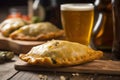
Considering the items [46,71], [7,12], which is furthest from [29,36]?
[7,12]

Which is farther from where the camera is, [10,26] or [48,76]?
[10,26]

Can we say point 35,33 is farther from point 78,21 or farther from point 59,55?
point 59,55

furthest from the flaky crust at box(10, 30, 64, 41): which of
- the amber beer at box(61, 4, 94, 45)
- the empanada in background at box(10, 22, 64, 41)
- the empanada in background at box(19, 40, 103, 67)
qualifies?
the empanada in background at box(19, 40, 103, 67)

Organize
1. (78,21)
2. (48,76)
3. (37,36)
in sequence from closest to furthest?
(48,76) < (78,21) < (37,36)

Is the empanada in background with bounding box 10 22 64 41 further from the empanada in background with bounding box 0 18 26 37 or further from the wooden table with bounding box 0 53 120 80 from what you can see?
the wooden table with bounding box 0 53 120 80

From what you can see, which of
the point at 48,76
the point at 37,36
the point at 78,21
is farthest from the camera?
the point at 37,36

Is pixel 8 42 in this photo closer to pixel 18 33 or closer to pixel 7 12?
pixel 18 33

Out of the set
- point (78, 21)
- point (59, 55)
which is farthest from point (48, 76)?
point (78, 21)

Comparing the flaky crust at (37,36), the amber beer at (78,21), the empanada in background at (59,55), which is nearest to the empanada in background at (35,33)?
the flaky crust at (37,36)
